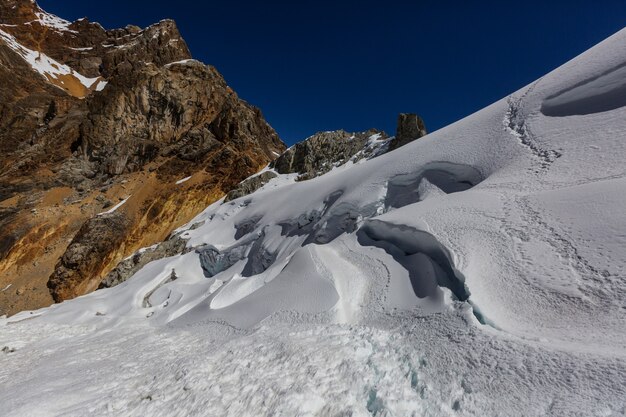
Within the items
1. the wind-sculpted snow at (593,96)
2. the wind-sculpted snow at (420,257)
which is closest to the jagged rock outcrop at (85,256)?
the wind-sculpted snow at (420,257)

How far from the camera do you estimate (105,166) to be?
41.2m

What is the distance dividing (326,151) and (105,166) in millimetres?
30765

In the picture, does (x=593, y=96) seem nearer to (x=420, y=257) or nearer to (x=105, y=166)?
(x=420, y=257)

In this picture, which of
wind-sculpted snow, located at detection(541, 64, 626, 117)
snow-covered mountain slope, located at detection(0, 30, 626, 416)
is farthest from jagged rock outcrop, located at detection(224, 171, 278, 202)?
wind-sculpted snow, located at detection(541, 64, 626, 117)

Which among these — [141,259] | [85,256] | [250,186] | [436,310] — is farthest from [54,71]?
[436,310]

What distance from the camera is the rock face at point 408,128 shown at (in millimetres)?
26462

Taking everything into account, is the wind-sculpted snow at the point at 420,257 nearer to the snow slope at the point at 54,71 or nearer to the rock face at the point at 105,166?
the rock face at the point at 105,166

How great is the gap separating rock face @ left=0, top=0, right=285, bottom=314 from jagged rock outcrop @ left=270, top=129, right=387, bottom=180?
21.9ft

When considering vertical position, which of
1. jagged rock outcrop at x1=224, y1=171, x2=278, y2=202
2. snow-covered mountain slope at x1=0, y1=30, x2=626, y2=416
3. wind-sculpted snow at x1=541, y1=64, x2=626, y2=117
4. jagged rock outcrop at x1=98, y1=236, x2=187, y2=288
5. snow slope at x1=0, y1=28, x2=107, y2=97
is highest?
snow slope at x1=0, y1=28, x2=107, y2=97

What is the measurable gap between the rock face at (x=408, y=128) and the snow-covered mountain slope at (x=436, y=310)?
13897mm

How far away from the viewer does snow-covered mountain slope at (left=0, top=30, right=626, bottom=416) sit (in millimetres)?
3932

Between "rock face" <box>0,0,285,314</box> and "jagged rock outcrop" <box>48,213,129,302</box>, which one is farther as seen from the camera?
"rock face" <box>0,0,285,314</box>

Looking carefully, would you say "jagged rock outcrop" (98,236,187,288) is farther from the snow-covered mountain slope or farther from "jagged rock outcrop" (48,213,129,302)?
the snow-covered mountain slope

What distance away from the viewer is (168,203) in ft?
111
